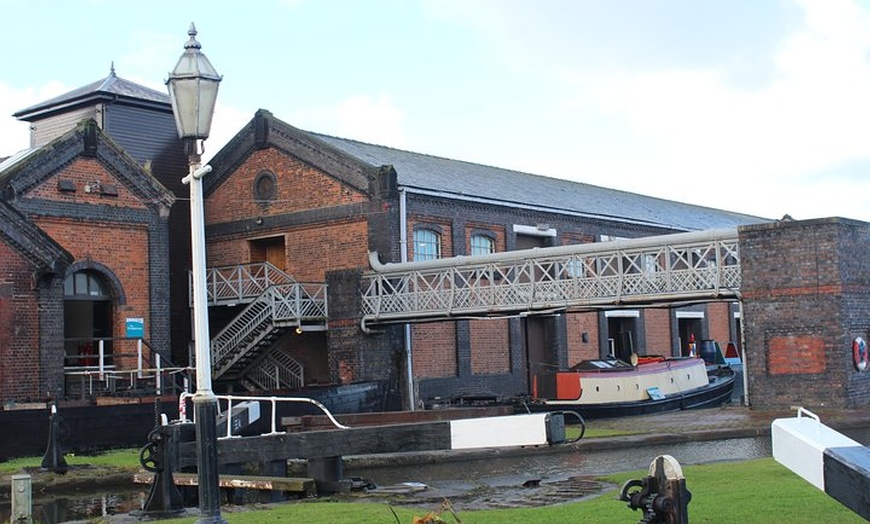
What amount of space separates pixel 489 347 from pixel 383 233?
5.99 meters

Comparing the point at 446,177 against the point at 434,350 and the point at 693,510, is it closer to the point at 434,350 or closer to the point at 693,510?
the point at 434,350

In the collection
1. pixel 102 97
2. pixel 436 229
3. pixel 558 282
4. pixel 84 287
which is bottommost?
pixel 558 282

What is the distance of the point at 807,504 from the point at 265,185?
26479 millimetres

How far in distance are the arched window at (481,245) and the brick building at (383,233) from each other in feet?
0.18

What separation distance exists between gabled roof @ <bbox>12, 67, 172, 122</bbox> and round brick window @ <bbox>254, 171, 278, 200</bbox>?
144 inches

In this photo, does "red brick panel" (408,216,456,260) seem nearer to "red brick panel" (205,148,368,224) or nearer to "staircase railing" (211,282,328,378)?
"red brick panel" (205,148,368,224)

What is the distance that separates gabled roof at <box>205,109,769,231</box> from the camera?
3241cm

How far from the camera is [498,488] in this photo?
45.3ft

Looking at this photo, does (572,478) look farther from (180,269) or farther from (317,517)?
(180,269)

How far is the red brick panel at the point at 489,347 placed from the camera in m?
33.9

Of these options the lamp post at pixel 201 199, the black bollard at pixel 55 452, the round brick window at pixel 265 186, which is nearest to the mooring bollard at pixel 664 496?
the lamp post at pixel 201 199

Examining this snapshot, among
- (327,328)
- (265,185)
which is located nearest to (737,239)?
(327,328)

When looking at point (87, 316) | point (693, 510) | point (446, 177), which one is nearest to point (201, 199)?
point (693, 510)

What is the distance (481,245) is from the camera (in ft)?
114
